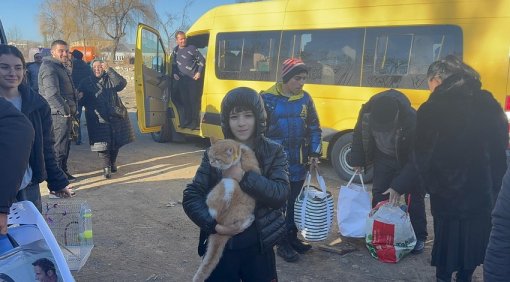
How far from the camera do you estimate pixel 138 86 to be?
808 centimetres

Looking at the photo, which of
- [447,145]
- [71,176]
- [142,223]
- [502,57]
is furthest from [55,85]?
[502,57]

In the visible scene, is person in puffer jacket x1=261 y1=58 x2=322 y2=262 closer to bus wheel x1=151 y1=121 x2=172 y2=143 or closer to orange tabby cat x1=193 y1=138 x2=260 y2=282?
orange tabby cat x1=193 y1=138 x2=260 y2=282

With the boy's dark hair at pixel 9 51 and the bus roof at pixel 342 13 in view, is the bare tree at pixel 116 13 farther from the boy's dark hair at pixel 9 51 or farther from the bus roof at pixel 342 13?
the boy's dark hair at pixel 9 51

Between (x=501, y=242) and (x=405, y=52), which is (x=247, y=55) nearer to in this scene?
(x=405, y=52)

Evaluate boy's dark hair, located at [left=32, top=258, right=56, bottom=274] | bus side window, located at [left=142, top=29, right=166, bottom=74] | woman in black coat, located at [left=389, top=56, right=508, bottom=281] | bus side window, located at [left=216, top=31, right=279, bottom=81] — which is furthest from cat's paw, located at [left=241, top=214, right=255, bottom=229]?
bus side window, located at [left=142, top=29, right=166, bottom=74]

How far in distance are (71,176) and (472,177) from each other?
5.39 m

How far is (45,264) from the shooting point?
75.0 inches

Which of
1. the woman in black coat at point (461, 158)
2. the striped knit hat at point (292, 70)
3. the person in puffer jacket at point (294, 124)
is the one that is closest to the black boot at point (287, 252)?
the person in puffer jacket at point (294, 124)

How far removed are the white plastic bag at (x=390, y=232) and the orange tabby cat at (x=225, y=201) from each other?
193 centimetres

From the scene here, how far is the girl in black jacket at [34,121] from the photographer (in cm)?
286

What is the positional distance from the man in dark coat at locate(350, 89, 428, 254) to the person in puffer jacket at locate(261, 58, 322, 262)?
451 mm

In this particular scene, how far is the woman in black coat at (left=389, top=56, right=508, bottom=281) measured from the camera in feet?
9.31

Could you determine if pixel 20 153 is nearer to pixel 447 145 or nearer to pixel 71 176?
pixel 447 145

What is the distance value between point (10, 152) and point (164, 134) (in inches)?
290
